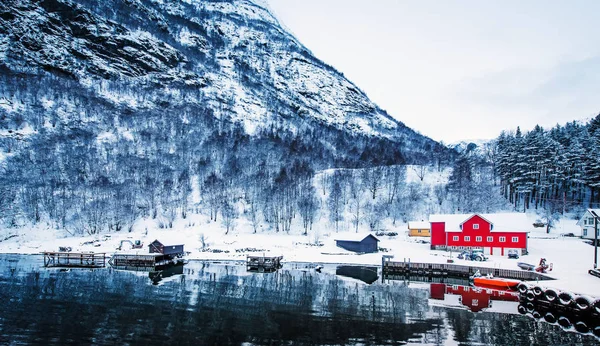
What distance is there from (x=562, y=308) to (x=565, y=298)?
1.00 meters

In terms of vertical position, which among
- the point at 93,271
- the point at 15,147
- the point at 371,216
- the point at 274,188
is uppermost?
the point at 15,147

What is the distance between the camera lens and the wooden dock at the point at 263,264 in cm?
5311

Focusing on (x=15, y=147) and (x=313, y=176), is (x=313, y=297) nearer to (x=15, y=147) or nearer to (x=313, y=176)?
(x=313, y=176)

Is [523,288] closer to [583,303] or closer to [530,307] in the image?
[530,307]

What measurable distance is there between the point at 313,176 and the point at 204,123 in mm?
69519

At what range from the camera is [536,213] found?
282 ft

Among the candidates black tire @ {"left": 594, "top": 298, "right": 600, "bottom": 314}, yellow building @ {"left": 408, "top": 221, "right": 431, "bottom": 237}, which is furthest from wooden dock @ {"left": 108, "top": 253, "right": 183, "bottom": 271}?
black tire @ {"left": 594, "top": 298, "right": 600, "bottom": 314}

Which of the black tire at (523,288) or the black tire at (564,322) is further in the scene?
the black tire at (523,288)

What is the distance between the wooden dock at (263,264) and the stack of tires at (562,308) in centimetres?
3109

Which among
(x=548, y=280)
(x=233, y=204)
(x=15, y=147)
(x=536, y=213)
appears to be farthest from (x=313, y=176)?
(x=15, y=147)

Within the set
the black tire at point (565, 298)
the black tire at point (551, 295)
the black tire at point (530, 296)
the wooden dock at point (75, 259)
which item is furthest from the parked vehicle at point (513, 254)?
the wooden dock at point (75, 259)

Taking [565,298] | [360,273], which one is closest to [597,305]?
[565,298]

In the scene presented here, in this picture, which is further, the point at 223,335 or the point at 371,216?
the point at 371,216

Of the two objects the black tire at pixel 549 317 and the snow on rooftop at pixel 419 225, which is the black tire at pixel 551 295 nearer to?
the black tire at pixel 549 317
